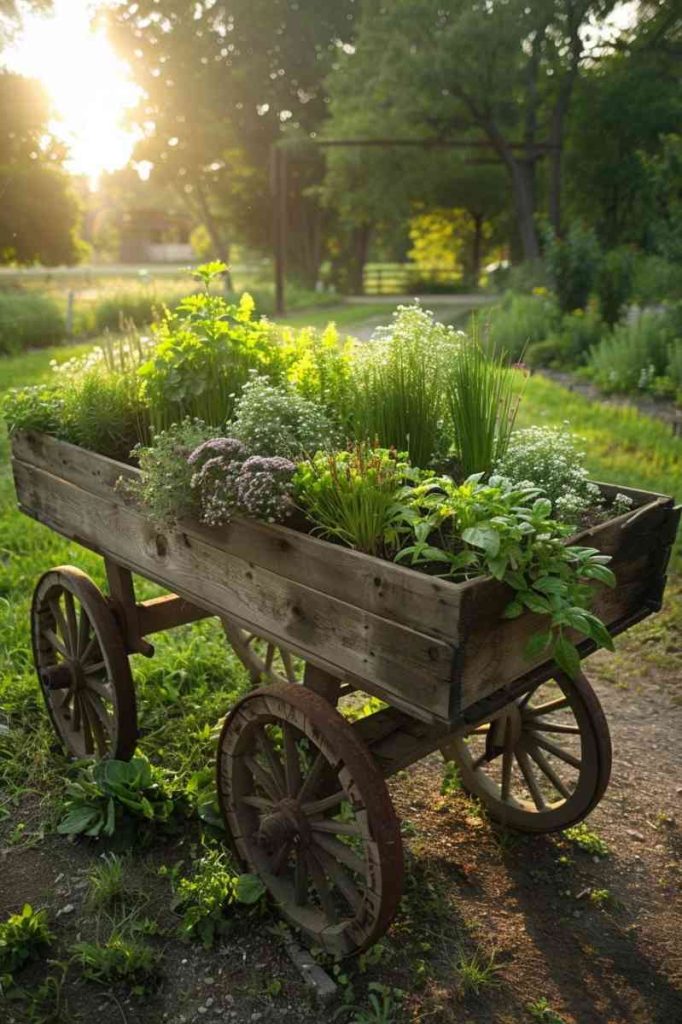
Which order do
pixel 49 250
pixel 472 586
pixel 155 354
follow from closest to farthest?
pixel 472 586 → pixel 155 354 → pixel 49 250

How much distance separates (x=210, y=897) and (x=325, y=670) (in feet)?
2.71

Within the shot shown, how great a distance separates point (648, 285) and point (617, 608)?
10353 millimetres

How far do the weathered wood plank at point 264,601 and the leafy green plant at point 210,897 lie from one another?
76 cm

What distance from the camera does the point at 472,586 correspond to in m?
1.68

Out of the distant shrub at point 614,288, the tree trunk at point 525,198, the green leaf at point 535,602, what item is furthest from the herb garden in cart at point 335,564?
the tree trunk at point 525,198

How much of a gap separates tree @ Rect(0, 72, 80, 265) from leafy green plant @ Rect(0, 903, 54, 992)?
45.3 ft

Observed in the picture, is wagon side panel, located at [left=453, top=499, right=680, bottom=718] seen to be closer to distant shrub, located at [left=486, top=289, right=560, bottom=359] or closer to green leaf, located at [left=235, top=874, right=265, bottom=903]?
green leaf, located at [left=235, top=874, right=265, bottom=903]

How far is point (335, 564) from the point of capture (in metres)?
1.90

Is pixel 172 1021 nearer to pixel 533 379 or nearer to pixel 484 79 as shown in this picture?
pixel 533 379

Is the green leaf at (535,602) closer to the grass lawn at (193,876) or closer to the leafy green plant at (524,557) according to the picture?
the leafy green plant at (524,557)

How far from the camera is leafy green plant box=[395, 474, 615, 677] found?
1.73 meters

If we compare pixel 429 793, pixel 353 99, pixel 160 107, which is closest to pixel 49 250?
pixel 353 99

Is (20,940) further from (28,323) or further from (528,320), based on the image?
(28,323)

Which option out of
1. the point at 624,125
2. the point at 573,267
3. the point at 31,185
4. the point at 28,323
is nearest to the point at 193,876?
the point at 573,267
